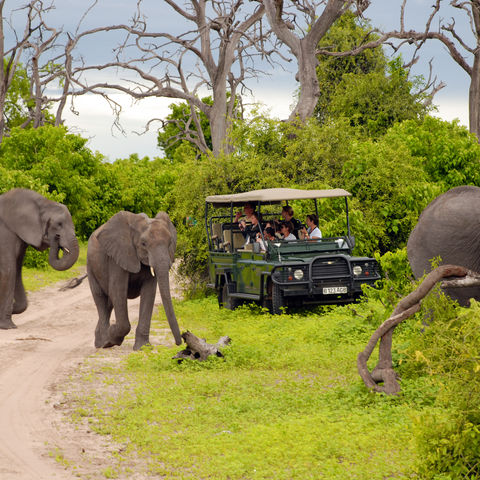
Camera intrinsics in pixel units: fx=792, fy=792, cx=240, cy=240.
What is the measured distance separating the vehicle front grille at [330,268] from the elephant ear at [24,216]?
16.5ft

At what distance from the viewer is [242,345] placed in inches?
436

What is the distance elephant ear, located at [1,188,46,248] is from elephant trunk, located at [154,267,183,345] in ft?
14.9

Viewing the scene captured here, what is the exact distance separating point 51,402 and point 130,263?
3.35 metres

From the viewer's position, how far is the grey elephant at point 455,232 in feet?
20.3

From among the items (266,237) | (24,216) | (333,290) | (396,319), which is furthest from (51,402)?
(266,237)

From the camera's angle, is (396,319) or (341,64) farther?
(341,64)

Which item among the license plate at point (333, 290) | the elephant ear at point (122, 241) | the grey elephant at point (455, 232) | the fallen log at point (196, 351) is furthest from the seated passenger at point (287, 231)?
the grey elephant at point (455, 232)

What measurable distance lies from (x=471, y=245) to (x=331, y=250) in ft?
27.1

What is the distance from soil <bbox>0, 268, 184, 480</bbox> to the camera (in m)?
5.93

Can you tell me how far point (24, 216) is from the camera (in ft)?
47.6

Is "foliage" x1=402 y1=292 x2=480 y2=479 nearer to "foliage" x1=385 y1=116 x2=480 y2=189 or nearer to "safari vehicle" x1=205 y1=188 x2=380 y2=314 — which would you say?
"safari vehicle" x1=205 y1=188 x2=380 y2=314

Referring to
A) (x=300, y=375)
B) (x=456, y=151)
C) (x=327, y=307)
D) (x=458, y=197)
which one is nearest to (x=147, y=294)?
(x=300, y=375)

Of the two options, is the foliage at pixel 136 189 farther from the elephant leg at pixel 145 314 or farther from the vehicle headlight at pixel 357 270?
the elephant leg at pixel 145 314

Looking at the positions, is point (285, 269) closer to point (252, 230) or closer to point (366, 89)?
point (252, 230)
